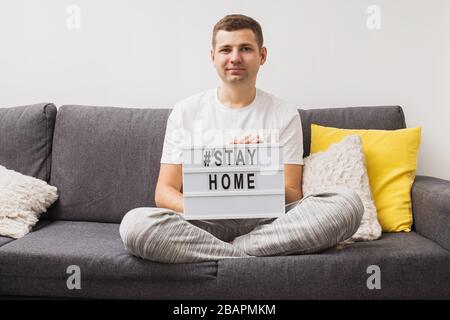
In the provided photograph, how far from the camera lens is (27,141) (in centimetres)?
223

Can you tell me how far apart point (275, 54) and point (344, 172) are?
79 centimetres

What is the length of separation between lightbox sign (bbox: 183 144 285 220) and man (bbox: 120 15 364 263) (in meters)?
0.05

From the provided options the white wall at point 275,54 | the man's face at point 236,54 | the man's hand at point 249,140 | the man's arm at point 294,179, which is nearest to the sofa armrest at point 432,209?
the man's arm at point 294,179

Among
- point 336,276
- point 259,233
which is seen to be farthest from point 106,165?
point 336,276

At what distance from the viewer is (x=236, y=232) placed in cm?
175

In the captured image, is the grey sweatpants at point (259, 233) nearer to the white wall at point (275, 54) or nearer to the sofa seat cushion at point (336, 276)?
the sofa seat cushion at point (336, 276)

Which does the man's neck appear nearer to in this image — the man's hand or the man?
the man

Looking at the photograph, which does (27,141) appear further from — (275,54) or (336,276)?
(336,276)

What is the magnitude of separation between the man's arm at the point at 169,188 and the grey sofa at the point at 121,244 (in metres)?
0.21

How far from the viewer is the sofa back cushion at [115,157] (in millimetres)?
2152

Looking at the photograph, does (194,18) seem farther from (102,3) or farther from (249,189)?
(249,189)

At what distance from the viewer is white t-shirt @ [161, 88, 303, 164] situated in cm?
192

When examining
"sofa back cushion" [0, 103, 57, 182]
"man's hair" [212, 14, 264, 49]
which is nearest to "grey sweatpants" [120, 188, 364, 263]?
"man's hair" [212, 14, 264, 49]
